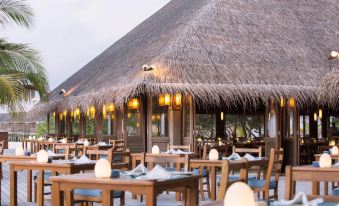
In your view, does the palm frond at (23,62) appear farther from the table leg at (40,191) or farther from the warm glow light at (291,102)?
the table leg at (40,191)

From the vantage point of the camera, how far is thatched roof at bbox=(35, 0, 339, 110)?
12391 mm

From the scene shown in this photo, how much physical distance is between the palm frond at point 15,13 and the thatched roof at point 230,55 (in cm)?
220

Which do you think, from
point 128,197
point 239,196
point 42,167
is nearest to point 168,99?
point 128,197

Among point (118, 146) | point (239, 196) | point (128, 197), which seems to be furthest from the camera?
point (118, 146)

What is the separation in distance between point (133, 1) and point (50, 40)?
5.36 metres

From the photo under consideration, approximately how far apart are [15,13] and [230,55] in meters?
4.37

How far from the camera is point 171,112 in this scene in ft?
42.8

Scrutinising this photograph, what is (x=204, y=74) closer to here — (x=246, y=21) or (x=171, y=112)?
(x=171, y=112)

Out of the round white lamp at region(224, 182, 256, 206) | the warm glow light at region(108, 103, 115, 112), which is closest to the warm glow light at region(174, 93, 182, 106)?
the warm glow light at region(108, 103, 115, 112)

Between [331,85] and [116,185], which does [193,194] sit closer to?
[116,185]

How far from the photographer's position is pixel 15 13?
12.8m

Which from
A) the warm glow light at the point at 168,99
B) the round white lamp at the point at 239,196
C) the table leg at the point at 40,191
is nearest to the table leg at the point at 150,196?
the round white lamp at the point at 239,196

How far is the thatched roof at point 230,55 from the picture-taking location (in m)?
12.4

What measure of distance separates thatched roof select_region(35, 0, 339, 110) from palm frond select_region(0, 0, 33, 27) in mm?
2204
